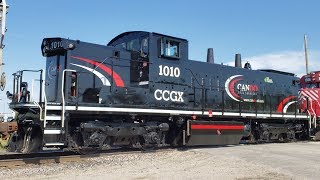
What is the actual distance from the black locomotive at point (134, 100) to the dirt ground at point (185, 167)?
0.93 m

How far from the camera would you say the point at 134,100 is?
40.5ft

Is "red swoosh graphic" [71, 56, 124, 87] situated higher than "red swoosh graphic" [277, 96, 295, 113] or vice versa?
"red swoosh graphic" [71, 56, 124, 87]

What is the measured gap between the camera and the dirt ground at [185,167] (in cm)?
810

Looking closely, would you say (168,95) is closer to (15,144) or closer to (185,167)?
(185,167)

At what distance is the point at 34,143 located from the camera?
10555 millimetres

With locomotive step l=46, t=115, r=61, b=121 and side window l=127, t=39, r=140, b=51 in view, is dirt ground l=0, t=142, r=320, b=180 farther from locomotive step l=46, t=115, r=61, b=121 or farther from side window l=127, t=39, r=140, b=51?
side window l=127, t=39, r=140, b=51

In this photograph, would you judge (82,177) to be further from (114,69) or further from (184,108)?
(184,108)

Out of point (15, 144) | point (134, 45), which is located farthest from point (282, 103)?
point (15, 144)

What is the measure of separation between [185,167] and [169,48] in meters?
5.25

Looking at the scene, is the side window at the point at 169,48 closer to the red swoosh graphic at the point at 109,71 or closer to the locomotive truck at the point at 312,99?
the red swoosh graphic at the point at 109,71

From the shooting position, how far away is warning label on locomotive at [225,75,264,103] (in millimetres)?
16000

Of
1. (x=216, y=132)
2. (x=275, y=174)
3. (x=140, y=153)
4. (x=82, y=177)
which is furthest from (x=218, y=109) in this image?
(x=82, y=177)

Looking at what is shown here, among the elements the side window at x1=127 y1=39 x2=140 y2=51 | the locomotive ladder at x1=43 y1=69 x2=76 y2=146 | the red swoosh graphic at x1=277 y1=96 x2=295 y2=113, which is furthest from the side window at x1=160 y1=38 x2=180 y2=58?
the red swoosh graphic at x1=277 y1=96 x2=295 y2=113

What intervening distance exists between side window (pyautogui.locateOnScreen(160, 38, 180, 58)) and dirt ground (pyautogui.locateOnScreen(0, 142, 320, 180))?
3.40 m
